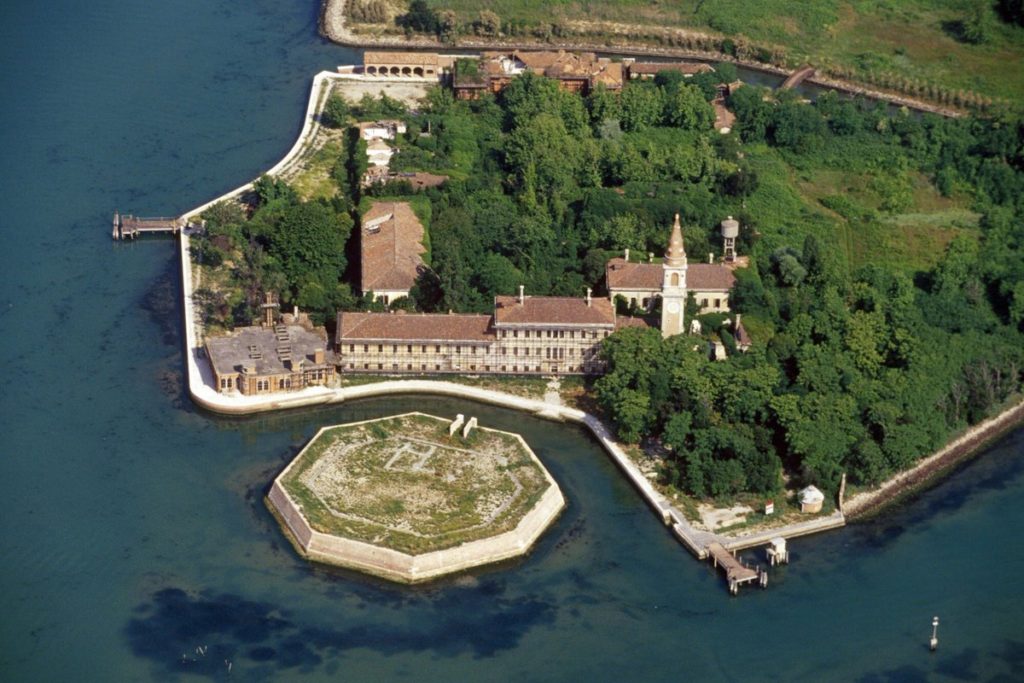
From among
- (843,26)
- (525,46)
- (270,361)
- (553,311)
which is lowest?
(270,361)

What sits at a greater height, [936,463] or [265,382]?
[265,382]

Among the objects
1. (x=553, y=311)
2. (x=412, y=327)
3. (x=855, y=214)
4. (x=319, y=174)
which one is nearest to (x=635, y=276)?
(x=553, y=311)

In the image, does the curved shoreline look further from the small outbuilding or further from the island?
the small outbuilding

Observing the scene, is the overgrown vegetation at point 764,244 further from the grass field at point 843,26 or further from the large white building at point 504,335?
the grass field at point 843,26

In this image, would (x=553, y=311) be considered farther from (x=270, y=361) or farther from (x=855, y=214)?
(x=855, y=214)

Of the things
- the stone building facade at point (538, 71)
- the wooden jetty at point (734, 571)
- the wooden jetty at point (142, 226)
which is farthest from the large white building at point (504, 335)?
the stone building facade at point (538, 71)
